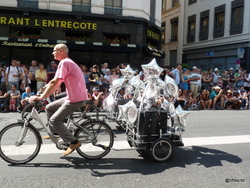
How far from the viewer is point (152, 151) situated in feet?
14.1

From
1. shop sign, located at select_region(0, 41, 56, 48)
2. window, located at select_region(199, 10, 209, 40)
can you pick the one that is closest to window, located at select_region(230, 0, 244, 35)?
window, located at select_region(199, 10, 209, 40)

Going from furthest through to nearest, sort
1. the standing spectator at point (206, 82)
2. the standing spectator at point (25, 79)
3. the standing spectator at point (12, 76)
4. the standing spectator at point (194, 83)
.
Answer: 1. the standing spectator at point (206, 82)
2. the standing spectator at point (194, 83)
3. the standing spectator at point (25, 79)
4. the standing spectator at point (12, 76)

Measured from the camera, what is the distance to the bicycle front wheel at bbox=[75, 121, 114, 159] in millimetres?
4441

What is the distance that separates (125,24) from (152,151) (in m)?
15.8

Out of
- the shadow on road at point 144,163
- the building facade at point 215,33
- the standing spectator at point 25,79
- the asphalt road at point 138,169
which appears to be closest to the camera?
the asphalt road at point 138,169

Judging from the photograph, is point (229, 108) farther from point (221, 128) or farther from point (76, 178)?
point (76, 178)

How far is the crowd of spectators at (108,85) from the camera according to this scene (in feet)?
31.8

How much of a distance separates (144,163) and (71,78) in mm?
1936

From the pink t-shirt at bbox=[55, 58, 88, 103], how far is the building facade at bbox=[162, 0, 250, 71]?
1855cm

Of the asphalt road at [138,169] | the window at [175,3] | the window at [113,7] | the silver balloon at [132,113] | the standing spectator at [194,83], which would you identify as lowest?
the asphalt road at [138,169]

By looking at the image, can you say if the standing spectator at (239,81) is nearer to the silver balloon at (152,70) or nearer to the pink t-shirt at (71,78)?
the silver balloon at (152,70)

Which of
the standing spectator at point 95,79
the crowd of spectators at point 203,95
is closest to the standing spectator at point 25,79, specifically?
the standing spectator at point 95,79

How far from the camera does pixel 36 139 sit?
426 centimetres

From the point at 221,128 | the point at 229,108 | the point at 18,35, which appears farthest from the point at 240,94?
the point at 18,35
